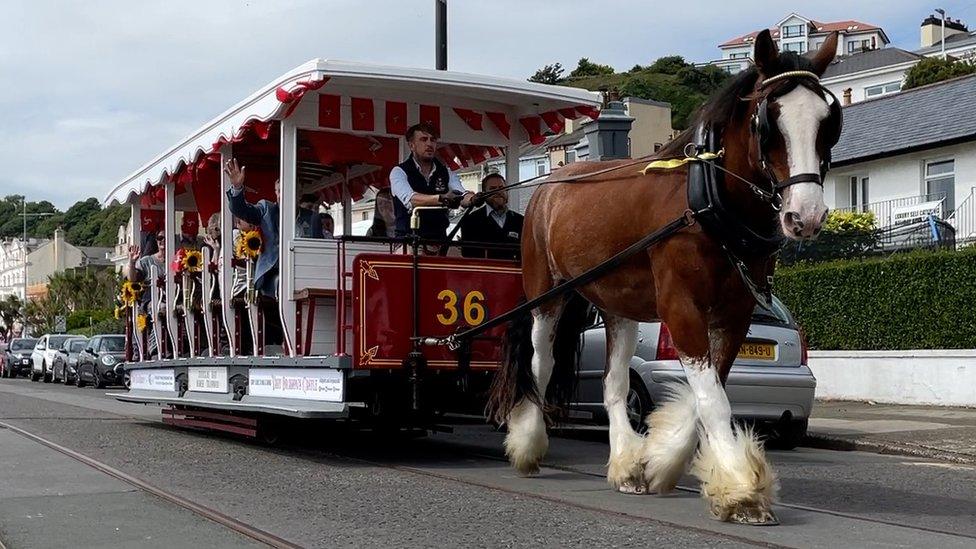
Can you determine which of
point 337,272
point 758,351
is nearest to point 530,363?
point 337,272

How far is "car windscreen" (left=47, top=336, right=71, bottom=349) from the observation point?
38562mm

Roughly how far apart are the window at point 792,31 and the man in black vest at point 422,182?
133m

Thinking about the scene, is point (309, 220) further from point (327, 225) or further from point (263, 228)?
point (263, 228)

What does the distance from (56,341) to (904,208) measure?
1059 inches

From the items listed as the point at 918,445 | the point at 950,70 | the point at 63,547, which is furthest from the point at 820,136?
the point at 950,70

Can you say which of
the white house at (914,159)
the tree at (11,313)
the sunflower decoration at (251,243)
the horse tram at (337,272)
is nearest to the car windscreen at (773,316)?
the horse tram at (337,272)

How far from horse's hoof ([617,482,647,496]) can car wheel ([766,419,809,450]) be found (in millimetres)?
4873

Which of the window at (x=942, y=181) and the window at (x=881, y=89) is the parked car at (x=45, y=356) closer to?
the window at (x=942, y=181)

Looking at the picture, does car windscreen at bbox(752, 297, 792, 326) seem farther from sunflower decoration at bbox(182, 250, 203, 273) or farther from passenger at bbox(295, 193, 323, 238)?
sunflower decoration at bbox(182, 250, 203, 273)

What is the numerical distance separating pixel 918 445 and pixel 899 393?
6.29 metres

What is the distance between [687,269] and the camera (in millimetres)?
6750

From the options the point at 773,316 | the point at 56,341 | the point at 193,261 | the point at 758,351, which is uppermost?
the point at 193,261

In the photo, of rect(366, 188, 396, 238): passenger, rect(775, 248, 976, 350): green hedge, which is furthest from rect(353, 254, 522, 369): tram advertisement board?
rect(775, 248, 976, 350): green hedge

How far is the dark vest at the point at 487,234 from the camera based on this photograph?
10.3 m
